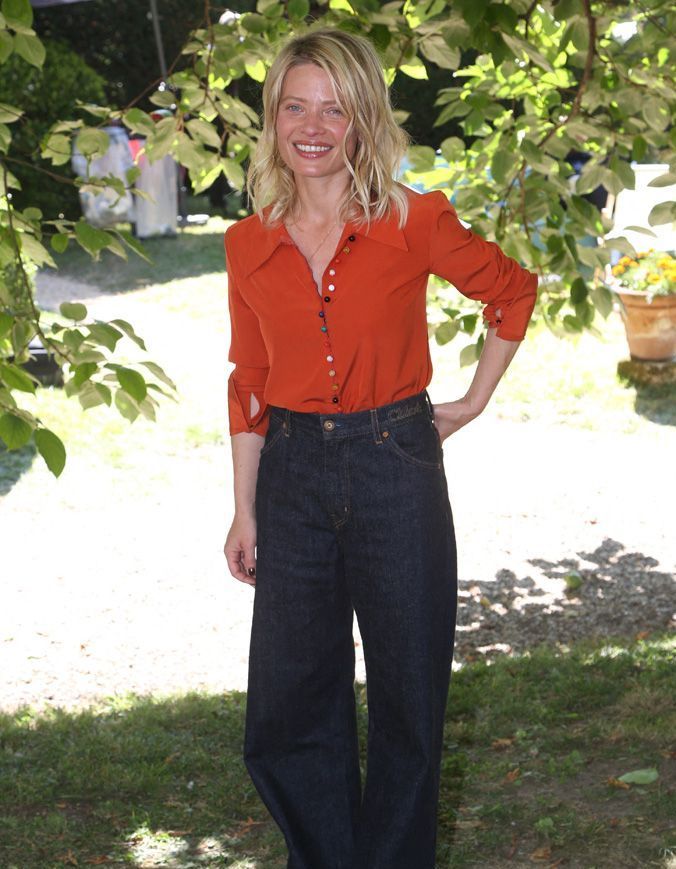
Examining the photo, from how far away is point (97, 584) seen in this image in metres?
6.27

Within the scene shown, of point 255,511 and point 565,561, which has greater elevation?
point 255,511

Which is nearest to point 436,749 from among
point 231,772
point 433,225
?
point 433,225

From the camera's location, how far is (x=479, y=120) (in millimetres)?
4465

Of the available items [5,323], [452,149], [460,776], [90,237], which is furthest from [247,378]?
[452,149]

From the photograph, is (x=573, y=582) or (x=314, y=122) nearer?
(x=314, y=122)

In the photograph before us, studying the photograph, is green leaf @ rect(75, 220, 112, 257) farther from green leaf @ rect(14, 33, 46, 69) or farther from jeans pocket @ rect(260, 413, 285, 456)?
jeans pocket @ rect(260, 413, 285, 456)

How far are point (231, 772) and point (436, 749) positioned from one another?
1619 millimetres

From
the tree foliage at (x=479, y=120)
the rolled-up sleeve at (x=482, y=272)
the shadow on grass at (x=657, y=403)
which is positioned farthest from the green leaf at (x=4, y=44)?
the shadow on grass at (x=657, y=403)

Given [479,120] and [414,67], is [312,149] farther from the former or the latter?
[479,120]

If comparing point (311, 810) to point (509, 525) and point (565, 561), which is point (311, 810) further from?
point (509, 525)

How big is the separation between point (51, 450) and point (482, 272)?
108cm

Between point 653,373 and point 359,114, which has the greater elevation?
point 359,114


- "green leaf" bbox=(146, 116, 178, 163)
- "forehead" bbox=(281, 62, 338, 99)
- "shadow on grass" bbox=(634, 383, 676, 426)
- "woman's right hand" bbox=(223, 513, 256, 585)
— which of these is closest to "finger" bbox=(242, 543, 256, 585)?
"woman's right hand" bbox=(223, 513, 256, 585)

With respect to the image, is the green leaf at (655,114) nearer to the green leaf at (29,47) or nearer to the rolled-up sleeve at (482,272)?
the rolled-up sleeve at (482,272)
